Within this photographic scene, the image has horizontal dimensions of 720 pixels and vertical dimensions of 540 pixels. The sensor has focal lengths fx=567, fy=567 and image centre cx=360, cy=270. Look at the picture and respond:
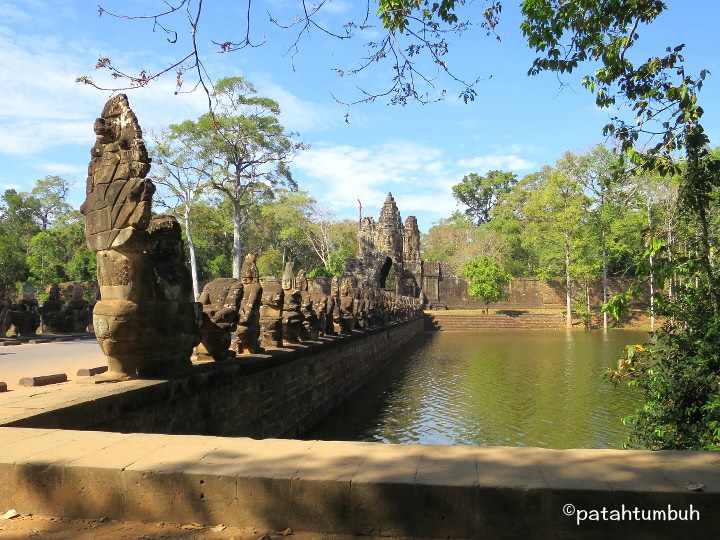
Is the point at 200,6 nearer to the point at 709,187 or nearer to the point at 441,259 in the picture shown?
the point at 709,187

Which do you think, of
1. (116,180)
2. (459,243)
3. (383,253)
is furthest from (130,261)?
(459,243)

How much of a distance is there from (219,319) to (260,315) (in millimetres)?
2065

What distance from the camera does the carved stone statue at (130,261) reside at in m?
5.11

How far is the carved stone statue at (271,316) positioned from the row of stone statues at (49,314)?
1070cm

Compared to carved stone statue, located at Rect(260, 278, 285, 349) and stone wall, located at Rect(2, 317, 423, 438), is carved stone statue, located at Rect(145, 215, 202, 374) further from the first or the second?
carved stone statue, located at Rect(260, 278, 285, 349)

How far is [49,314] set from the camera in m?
18.2

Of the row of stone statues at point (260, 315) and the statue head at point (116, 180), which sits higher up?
the statue head at point (116, 180)

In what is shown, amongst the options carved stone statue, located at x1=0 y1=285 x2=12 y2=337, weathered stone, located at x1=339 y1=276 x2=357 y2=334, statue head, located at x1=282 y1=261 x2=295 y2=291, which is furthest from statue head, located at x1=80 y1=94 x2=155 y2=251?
carved stone statue, located at x1=0 y1=285 x2=12 y2=337

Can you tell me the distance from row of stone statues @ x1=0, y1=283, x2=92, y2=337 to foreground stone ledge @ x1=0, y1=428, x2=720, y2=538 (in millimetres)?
14983

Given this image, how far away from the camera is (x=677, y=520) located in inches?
92.7

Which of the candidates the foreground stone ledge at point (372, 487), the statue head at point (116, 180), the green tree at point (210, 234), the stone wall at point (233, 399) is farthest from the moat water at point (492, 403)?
the green tree at point (210, 234)

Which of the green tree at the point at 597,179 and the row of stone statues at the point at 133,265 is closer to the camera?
the row of stone statues at the point at 133,265

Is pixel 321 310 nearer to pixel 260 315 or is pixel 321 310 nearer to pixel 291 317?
pixel 291 317

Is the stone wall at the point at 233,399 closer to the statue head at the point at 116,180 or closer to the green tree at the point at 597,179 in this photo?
the statue head at the point at 116,180
